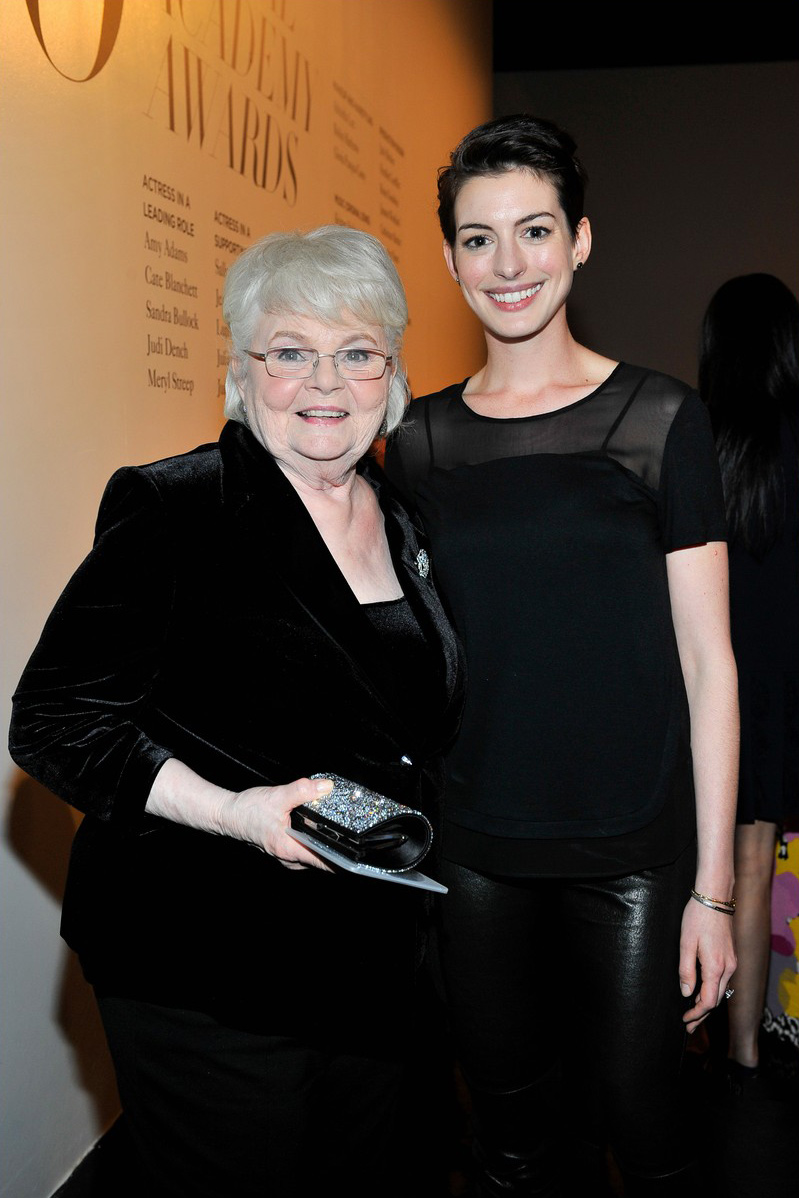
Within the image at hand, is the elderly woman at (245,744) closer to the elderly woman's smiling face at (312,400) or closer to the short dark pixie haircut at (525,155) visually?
the elderly woman's smiling face at (312,400)

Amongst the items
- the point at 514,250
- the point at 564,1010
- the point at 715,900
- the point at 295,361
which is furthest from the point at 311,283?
the point at 564,1010

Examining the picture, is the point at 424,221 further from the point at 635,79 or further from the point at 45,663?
the point at 45,663

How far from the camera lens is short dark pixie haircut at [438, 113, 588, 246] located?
1639 mm

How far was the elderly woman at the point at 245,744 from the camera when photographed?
135 centimetres

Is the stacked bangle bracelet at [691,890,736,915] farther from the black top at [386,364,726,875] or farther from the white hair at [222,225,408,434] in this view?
the white hair at [222,225,408,434]

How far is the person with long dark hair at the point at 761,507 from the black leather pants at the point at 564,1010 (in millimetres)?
1042

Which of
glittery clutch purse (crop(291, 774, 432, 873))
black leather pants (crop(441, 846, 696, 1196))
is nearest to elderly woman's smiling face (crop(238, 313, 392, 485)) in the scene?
glittery clutch purse (crop(291, 774, 432, 873))

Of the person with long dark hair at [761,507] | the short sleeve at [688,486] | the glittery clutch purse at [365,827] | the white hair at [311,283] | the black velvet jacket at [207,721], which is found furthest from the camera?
the person with long dark hair at [761,507]

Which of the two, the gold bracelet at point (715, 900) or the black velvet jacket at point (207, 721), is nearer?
the black velvet jacket at point (207, 721)

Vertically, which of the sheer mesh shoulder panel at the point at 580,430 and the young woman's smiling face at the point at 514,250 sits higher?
the young woman's smiling face at the point at 514,250

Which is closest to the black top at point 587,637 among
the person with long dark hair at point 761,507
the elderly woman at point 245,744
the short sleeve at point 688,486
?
the short sleeve at point 688,486

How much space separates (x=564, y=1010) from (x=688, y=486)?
0.84 metres

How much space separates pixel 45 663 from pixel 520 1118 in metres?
1.03

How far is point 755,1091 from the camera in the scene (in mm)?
2752
